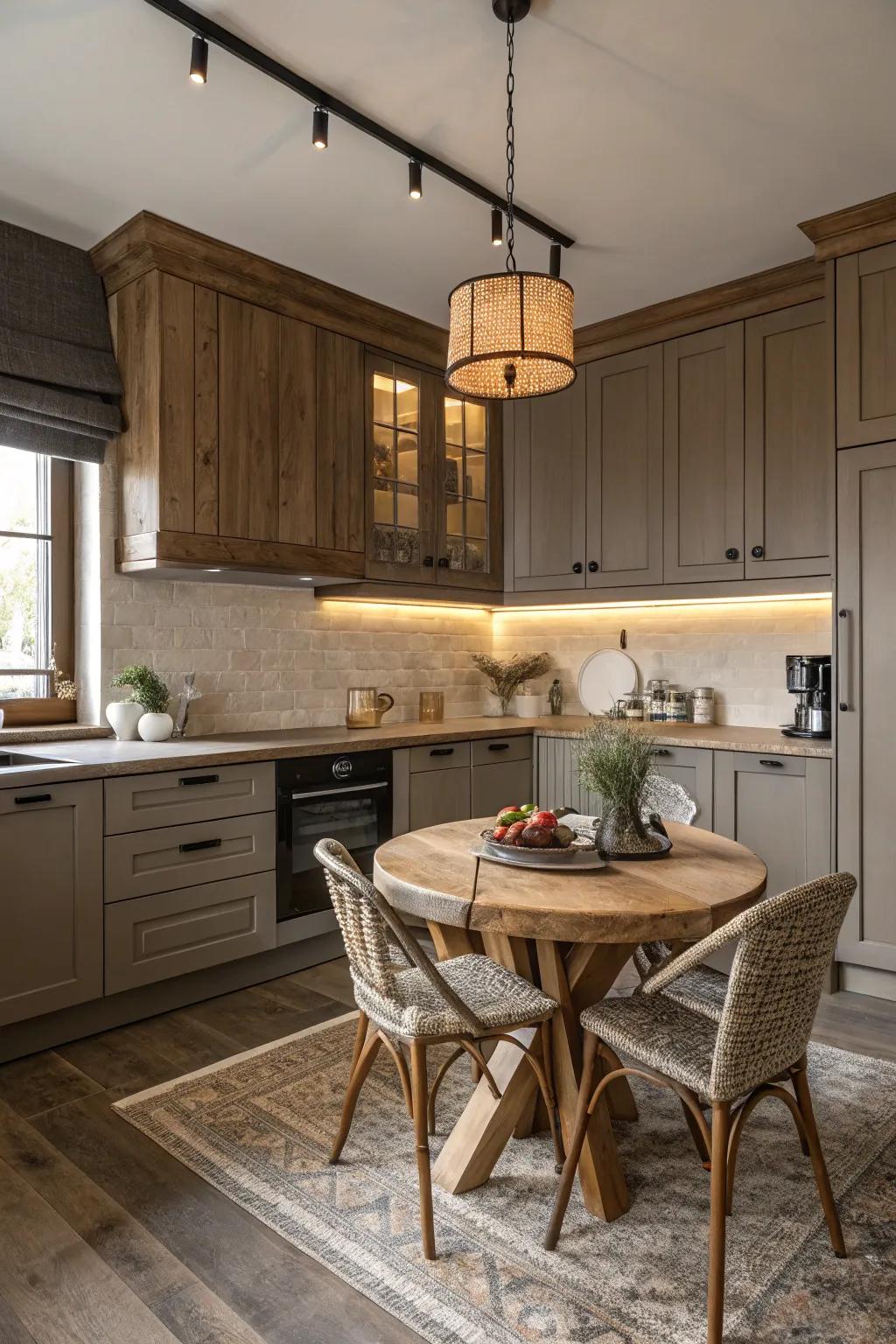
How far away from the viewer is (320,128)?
2.48 meters

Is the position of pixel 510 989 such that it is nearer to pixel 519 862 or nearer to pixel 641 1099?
pixel 519 862

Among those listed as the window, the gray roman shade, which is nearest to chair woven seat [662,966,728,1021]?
the window

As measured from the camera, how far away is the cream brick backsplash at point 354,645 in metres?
3.61

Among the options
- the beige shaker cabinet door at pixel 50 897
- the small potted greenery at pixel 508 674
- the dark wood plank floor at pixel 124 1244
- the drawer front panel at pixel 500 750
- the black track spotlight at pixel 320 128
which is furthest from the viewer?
the small potted greenery at pixel 508 674

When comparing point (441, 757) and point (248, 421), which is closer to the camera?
point (248, 421)

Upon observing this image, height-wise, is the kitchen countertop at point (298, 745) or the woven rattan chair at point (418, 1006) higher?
the kitchen countertop at point (298, 745)

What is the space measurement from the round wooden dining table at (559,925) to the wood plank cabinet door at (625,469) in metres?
2.16

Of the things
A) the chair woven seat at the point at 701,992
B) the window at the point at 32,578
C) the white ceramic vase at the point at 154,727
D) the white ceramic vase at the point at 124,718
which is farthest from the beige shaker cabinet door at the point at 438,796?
the chair woven seat at the point at 701,992

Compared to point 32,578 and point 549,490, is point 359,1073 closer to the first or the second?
point 32,578

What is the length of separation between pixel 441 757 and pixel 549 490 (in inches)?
60.3

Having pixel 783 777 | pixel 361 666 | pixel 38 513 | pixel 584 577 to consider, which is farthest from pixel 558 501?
pixel 38 513

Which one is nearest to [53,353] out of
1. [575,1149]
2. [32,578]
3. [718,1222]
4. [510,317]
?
[32,578]

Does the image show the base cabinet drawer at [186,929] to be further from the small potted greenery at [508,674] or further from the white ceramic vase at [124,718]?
the small potted greenery at [508,674]

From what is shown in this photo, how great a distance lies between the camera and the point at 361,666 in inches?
175
